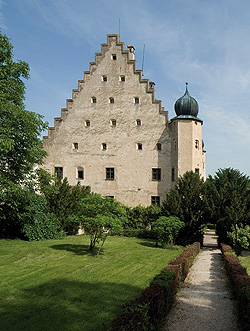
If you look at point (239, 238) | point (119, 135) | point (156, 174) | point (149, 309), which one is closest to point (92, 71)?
point (119, 135)

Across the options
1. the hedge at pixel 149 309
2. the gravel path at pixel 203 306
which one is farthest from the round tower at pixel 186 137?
the hedge at pixel 149 309

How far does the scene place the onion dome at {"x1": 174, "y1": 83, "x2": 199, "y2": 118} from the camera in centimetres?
3484

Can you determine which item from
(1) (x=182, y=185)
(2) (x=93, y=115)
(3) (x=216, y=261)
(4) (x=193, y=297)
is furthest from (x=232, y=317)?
(2) (x=93, y=115)

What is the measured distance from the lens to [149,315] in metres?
7.96

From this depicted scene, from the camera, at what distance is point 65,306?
409 inches

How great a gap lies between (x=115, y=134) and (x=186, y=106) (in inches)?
360

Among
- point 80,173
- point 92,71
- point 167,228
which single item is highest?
point 92,71

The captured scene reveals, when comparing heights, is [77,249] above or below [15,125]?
below

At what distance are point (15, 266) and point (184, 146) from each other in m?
23.3

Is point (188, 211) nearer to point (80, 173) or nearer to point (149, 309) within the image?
point (80, 173)

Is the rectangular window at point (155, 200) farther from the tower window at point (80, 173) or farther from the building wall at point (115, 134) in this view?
the tower window at point (80, 173)

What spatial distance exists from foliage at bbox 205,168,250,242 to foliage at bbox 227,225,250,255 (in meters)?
1.08

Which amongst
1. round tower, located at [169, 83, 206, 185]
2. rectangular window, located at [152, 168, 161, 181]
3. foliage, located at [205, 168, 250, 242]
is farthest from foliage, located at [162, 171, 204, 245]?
rectangular window, located at [152, 168, 161, 181]

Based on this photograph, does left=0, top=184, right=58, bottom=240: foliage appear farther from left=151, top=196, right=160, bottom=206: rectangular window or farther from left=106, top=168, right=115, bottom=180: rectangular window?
left=151, top=196, right=160, bottom=206: rectangular window
